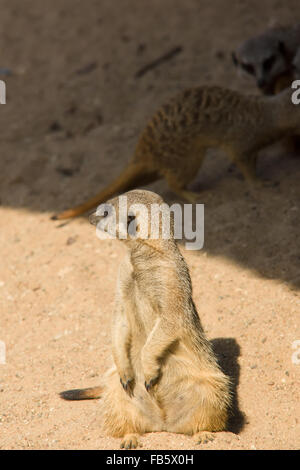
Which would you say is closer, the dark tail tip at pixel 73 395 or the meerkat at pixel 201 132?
the dark tail tip at pixel 73 395

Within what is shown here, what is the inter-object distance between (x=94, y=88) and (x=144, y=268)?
329 centimetres

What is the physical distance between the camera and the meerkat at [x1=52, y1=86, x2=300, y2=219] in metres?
3.42

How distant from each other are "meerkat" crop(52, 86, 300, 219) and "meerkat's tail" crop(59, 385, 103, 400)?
57.8 inches

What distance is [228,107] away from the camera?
344 centimetres

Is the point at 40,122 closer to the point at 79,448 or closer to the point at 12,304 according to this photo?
the point at 12,304

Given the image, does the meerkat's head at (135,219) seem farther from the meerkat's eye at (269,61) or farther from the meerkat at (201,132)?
the meerkat's eye at (269,61)

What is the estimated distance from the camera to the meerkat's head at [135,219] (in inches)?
69.7

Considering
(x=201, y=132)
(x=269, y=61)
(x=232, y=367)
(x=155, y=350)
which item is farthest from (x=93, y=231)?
(x=155, y=350)

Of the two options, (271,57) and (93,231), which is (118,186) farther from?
(271,57)

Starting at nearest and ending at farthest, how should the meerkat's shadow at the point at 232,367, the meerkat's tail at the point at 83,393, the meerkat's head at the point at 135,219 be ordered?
Result: the meerkat's head at the point at 135,219, the meerkat's shadow at the point at 232,367, the meerkat's tail at the point at 83,393

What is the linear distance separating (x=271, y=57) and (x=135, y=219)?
2.30 metres

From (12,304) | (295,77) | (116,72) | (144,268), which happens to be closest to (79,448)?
(144,268)

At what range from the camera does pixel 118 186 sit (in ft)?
11.6

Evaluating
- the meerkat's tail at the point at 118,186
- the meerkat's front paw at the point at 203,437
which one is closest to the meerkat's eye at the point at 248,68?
the meerkat's tail at the point at 118,186
